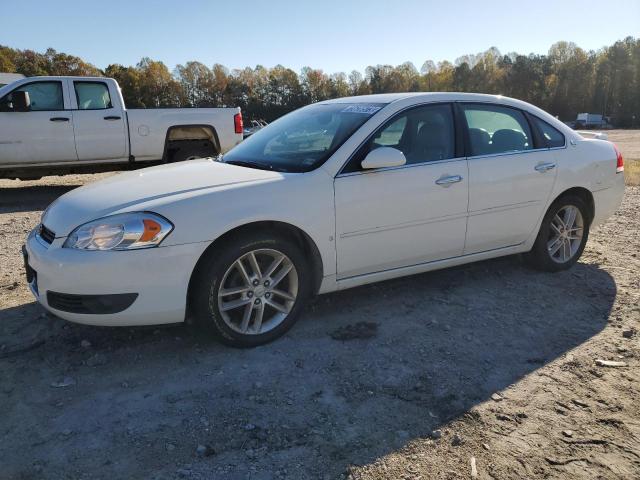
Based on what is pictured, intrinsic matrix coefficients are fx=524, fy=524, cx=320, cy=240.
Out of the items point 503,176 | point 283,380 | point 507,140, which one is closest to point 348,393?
point 283,380

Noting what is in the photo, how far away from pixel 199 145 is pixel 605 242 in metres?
7.15

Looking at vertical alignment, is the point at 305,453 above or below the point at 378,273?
below

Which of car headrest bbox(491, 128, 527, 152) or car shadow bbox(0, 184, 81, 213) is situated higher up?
car headrest bbox(491, 128, 527, 152)

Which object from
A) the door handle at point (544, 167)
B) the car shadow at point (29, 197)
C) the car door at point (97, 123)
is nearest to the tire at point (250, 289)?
the door handle at point (544, 167)

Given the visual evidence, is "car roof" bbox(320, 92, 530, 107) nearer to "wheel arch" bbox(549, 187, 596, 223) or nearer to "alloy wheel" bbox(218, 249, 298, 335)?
"wheel arch" bbox(549, 187, 596, 223)

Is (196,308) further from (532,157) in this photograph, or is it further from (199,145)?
(199,145)

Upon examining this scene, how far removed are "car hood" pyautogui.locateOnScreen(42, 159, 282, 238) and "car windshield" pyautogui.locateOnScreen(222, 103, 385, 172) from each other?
21 centimetres

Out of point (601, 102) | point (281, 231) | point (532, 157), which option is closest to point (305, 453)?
point (281, 231)

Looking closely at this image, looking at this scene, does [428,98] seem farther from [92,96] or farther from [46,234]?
[92,96]

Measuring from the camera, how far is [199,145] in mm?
10070

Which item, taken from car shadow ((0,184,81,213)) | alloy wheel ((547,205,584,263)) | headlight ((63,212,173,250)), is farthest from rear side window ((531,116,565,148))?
car shadow ((0,184,81,213))

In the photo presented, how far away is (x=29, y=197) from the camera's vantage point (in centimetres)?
932

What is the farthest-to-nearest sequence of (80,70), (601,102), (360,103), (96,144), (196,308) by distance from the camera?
(601,102)
(80,70)
(96,144)
(360,103)
(196,308)

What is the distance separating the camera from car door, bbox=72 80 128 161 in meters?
9.05
